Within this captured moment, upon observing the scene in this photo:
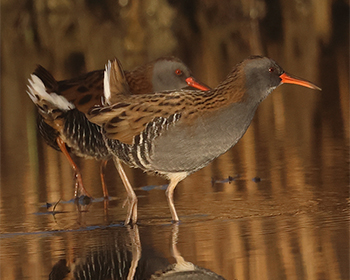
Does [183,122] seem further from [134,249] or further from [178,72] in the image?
[178,72]

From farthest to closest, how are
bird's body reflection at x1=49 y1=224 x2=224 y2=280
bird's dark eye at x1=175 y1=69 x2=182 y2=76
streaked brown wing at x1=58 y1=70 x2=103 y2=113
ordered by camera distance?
bird's dark eye at x1=175 y1=69 x2=182 y2=76 → streaked brown wing at x1=58 y1=70 x2=103 y2=113 → bird's body reflection at x1=49 y1=224 x2=224 y2=280

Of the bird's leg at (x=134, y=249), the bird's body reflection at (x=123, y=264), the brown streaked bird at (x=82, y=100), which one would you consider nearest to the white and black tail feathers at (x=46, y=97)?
the brown streaked bird at (x=82, y=100)

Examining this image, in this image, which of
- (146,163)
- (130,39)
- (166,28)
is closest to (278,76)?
(146,163)

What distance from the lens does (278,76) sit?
319 inches

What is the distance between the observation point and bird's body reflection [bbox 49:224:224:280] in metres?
6.06

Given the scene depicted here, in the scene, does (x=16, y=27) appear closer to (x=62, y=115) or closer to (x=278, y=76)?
(x=62, y=115)

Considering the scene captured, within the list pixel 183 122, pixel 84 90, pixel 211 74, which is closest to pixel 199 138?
pixel 183 122

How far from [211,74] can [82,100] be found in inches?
341

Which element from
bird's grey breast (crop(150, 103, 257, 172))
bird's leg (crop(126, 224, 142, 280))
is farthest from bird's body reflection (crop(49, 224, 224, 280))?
bird's grey breast (crop(150, 103, 257, 172))

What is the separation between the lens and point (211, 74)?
17.9m

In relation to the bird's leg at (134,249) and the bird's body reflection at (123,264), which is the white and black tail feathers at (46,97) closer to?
the bird's leg at (134,249)

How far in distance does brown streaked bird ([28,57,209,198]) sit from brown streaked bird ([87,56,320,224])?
124cm

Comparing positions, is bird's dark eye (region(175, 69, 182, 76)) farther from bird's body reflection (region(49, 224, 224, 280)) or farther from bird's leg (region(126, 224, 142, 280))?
bird's body reflection (region(49, 224, 224, 280))

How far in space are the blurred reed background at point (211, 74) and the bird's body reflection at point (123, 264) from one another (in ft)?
0.71
